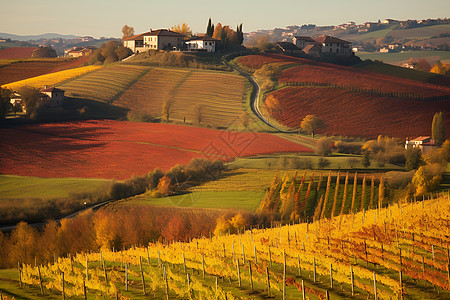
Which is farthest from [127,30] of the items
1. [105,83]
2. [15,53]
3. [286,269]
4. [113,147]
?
[286,269]

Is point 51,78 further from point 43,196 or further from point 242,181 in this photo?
point 242,181

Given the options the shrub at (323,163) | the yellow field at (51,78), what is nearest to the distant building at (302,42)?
the yellow field at (51,78)

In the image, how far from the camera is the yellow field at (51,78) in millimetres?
118588

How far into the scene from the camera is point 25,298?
25.3 meters

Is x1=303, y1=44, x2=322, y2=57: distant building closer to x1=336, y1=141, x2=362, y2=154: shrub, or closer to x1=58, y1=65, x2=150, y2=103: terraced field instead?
x1=58, y1=65, x2=150, y2=103: terraced field

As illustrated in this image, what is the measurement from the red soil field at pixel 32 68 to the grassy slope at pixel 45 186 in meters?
70.7

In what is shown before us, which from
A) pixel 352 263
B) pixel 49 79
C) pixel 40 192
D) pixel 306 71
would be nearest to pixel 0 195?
pixel 40 192

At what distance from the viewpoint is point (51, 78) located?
125875 mm

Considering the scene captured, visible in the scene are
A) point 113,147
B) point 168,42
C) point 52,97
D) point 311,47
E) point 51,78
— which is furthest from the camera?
point 311,47

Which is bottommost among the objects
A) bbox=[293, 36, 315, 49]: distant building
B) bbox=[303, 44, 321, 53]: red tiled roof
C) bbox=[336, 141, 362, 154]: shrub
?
bbox=[336, 141, 362, 154]: shrub

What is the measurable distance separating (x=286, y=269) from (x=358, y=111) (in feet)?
263

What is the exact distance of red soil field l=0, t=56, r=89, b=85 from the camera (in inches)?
5351

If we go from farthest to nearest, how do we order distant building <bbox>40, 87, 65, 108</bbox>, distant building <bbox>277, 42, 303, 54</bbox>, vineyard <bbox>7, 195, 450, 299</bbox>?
distant building <bbox>277, 42, 303, 54</bbox> → distant building <bbox>40, 87, 65, 108</bbox> → vineyard <bbox>7, 195, 450, 299</bbox>

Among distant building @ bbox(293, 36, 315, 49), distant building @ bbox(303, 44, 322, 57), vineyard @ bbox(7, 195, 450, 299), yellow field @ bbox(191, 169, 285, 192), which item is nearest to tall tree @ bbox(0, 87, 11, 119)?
yellow field @ bbox(191, 169, 285, 192)
